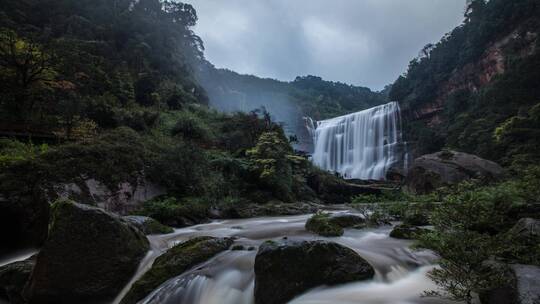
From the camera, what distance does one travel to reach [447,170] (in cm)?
1491

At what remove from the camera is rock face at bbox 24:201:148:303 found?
14.9 feet

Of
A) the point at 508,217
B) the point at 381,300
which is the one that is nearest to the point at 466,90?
the point at 508,217

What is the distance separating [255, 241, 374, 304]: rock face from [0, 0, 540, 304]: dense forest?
20 millimetres

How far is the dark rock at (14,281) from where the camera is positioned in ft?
15.7

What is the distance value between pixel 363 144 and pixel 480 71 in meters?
14.2

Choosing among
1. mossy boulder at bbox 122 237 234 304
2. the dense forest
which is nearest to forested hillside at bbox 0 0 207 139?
the dense forest

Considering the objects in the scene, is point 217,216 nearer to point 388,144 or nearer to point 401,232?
point 401,232

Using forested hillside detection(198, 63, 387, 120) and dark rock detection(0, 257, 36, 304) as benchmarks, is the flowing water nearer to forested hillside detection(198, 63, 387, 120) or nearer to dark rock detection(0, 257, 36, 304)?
dark rock detection(0, 257, 36, 304)

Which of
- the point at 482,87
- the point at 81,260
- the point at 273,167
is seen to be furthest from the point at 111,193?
the point at 482,87

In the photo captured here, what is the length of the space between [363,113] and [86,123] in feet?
109

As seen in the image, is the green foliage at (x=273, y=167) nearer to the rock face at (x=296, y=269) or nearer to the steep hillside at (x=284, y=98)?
the rock face at (x=296, y=269)

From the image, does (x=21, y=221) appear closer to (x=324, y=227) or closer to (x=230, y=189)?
(x=324, y=227)

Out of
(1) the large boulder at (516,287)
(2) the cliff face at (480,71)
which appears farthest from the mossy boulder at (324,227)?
(2) the cliff face at (480,71)

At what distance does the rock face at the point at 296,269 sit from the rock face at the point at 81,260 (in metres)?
2.52
